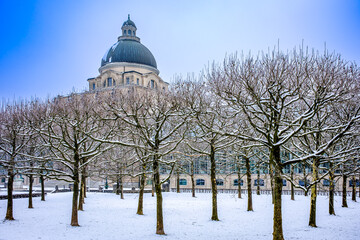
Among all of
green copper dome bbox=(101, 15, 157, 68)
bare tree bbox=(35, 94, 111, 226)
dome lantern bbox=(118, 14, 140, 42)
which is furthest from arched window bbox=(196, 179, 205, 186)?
dome lantern bbox=(118, 14, 140, 42)

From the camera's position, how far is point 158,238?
51.8 ft

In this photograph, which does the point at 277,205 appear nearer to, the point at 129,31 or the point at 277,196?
the point at 277,196

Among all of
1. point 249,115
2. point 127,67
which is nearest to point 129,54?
point 127,67

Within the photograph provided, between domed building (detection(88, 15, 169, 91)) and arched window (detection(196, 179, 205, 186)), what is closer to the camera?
arched window (detection(196, 179, 205, 186))

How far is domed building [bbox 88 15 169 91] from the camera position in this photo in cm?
7156

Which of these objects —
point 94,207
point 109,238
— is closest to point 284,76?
point 109,238

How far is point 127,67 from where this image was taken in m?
73.2

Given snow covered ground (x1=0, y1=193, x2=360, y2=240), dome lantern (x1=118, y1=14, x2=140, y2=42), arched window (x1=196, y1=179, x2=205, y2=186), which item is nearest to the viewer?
snow covered ground (x1=0, y1=193, x2=360, y2=240)

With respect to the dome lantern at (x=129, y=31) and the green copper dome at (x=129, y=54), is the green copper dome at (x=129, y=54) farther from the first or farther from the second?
the dome lantern at (x=129, y=31)

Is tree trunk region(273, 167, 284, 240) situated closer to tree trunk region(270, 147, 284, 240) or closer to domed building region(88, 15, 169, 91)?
tree trunk region(270, 147, 284, 240)

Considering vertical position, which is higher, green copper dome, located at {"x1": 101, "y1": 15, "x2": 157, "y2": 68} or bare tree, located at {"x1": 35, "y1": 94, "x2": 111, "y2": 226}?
green copper dome, located at {"x1": 101, "y1": 15, "x2": 157, "y2": 68}

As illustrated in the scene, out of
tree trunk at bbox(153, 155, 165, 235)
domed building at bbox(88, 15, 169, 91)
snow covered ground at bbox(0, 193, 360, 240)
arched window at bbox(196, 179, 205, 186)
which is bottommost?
arched window at bbox(196, 179, 205, 186)

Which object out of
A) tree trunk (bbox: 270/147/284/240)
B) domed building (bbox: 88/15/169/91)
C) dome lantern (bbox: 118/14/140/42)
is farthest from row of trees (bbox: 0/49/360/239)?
dome lantern (bbox: 118/14/140/42)

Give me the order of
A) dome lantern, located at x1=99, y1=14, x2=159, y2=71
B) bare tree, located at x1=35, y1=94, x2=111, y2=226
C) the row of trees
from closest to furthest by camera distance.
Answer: the row of trees → bare tree, located at x1=35, y1=94, x2=111, y2=226 → dome lantern, located at x1=99, y1=14, x2=159, y2=71
